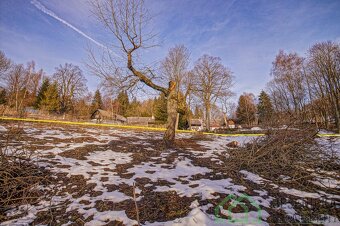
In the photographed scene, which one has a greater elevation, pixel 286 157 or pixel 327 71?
pixel 327 71

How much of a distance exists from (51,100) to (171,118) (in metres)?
40.4

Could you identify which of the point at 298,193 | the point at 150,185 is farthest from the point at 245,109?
the point at 150,185

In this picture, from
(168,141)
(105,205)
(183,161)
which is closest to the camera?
(105,205)

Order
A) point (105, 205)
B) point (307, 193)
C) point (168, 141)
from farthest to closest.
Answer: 1. point (168, 141)
2. point (307, 193)
3. point (105, 205)

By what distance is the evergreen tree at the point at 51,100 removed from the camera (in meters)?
38.4

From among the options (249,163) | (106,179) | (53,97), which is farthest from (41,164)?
(53,97)

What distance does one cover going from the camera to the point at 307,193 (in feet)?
11.6

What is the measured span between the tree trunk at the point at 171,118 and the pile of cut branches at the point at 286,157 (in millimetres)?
3658

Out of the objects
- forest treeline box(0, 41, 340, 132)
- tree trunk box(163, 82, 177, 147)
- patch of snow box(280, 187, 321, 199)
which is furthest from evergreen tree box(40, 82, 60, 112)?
patch of snow box(280, 187, 321, 199)

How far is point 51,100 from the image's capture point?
39.0 m

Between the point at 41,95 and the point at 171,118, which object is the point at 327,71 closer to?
the point at 171,118

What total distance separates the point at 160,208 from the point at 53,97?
149ft

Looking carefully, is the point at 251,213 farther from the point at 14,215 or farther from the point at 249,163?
the point at 14,215

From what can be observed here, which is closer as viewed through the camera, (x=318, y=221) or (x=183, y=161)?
(x=318, y=221)
